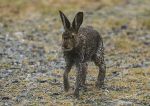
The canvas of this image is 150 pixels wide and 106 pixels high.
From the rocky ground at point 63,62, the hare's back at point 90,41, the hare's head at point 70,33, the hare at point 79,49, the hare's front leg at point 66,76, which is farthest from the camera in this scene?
the hare's back at point 90,41

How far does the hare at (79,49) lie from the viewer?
1534 centimetres

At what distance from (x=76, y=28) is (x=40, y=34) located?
1242 cm

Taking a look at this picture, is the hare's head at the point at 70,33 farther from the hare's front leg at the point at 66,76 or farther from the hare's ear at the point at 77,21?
the hare's front leg at the point at 66,76

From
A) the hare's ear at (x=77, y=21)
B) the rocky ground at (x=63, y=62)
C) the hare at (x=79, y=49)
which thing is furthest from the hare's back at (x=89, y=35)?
the rocky ground at (x=63, y=62)

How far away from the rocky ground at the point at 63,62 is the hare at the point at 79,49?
1.38 ft

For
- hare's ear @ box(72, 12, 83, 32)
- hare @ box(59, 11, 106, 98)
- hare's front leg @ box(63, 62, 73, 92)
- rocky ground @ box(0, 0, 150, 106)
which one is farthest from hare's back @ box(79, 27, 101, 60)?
rocky ground @ box(0, 0, 150, 106)

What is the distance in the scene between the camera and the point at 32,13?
32.6 m

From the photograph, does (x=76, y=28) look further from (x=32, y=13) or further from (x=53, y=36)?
(x=32, y=13)

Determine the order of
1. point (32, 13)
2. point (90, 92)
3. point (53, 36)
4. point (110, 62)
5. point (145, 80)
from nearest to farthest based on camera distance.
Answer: point (90, 92) → point (145, 80) → point (110, 62) → point (53, 36) → point (32, 13)

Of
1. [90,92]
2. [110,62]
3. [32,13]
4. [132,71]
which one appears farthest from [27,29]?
[90,92]

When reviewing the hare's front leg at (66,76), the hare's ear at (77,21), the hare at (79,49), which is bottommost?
the hare's front leg at (66,76)

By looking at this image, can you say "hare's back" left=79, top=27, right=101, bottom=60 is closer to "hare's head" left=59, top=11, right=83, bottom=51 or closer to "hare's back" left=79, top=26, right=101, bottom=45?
"hare's back" left=79, top=26, right=101, bottom=45

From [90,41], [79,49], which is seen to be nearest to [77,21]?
[79,49]

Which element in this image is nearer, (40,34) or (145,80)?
(145,80)
